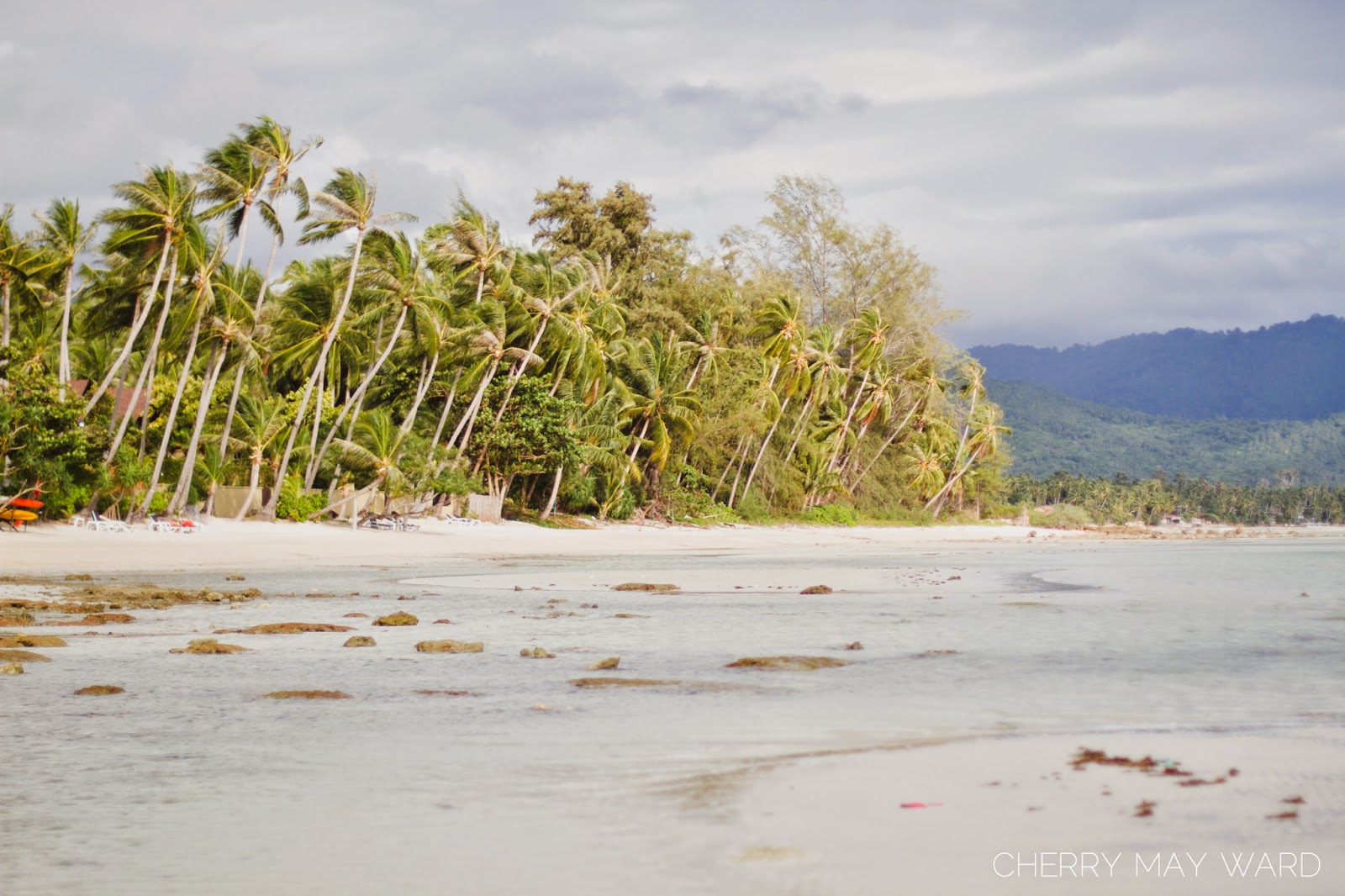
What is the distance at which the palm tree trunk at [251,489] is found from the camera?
2930 centimetres

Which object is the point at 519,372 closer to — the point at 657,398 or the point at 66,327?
the point at 657,398

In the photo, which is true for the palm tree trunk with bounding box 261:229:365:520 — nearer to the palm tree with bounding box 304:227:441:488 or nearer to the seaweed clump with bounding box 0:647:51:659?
the palm tree with bounding box 304:227:441:488

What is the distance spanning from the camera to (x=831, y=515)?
174 feet

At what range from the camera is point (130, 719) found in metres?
6.18

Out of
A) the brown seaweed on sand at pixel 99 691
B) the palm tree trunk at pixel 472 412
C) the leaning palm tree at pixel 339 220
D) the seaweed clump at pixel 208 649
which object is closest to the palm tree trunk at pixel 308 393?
the leaning palm tree at pixel 339 220

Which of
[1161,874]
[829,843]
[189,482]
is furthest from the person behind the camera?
[189,482]

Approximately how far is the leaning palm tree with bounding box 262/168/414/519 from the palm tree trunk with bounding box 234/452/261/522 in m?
0.49

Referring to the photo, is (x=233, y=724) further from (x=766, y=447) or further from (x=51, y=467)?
(x=766, y=447)

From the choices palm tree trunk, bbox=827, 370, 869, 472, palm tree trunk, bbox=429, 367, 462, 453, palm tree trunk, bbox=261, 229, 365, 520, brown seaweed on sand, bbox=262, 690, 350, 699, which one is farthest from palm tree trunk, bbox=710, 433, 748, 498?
brown seaweed on sand, bbox=262, 690, 350, 699

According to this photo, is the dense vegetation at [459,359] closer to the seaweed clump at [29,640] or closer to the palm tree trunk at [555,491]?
the palm tree trunk at [555,491]

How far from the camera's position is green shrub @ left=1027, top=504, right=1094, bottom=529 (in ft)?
264

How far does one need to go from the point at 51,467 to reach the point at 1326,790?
2377 cm

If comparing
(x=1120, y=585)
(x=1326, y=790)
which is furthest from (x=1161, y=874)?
(x=1120, y=585)

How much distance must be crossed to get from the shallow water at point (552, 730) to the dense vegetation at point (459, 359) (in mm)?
16363
